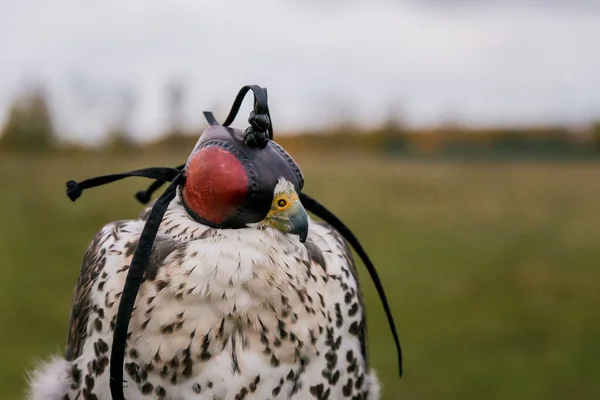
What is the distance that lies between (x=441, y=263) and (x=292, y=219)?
3913 millimetres

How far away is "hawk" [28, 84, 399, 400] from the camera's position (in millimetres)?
933

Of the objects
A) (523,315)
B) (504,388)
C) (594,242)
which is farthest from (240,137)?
(594,242)

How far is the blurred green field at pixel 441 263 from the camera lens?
359 centimetres

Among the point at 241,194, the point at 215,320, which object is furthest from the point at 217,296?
the point at 241,194

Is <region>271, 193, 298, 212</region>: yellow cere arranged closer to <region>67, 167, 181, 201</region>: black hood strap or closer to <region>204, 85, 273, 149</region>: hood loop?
<region>204, 85, 273, 149</region>: hood loop

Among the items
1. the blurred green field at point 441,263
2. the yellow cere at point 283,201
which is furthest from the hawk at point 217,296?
the blurred green field at point 441,263

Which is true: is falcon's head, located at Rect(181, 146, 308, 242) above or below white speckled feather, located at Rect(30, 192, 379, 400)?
above

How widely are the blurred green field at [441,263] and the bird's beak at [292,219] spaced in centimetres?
251

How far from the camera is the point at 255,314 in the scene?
3.16 ft

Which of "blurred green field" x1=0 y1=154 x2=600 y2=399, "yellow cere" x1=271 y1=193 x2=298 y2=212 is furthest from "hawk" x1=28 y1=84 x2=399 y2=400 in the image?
"blurred green field" x1=0 y1=154 x2=600 y2=399

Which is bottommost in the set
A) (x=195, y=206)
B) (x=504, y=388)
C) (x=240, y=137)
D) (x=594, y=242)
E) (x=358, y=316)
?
(x=504, y=388)

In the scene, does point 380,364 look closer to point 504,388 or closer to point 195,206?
point 504,388

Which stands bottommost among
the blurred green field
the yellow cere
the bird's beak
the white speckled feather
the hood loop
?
the blurred green field

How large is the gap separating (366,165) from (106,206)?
7.80 feet
